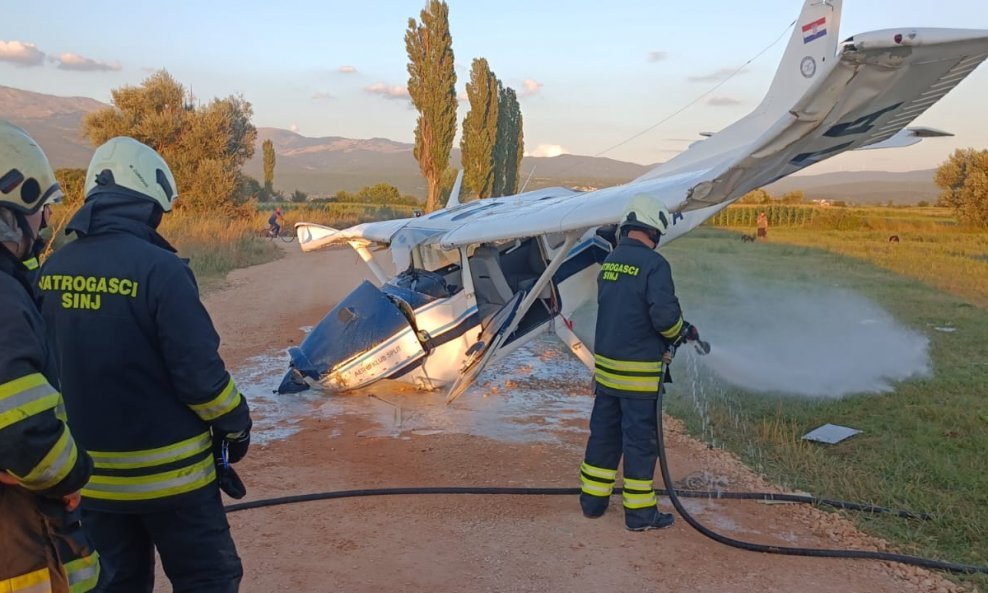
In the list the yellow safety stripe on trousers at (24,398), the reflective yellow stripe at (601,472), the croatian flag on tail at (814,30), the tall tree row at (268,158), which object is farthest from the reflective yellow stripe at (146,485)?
the tall tree row at (268,158)

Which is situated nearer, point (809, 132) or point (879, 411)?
point (809, 132)

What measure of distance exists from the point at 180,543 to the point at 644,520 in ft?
10.5

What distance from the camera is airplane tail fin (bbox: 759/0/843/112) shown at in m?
8.43

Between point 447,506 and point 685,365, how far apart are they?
598 cm

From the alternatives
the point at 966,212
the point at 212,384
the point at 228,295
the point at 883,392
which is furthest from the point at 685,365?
the point at 966,212

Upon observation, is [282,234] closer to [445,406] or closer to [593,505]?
[445,406]

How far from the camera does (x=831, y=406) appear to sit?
8.20 m

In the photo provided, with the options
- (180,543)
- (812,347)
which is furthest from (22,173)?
(812,347)

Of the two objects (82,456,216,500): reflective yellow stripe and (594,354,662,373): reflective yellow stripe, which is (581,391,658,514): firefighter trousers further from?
(82,456,216,500): reflective yellow stripe

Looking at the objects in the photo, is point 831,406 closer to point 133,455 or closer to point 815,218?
point 133,455

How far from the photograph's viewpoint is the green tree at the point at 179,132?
32375 millimetres

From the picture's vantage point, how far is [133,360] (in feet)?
9.45

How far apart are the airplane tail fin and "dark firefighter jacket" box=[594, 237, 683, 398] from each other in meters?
4.12

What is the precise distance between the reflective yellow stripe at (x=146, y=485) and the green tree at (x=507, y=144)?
49.1 meters
